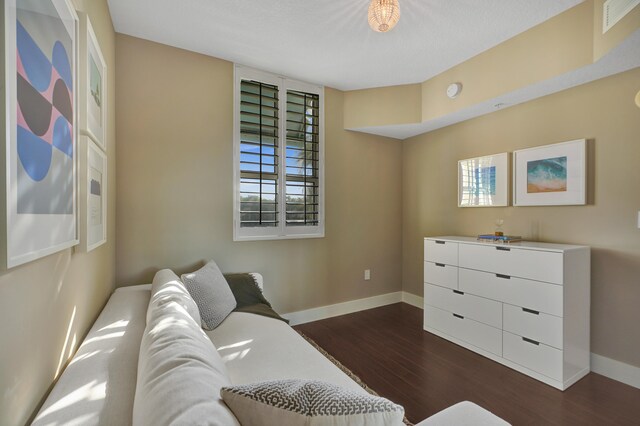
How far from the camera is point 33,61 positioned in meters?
0.79

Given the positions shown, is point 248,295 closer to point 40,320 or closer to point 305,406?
point 40,320

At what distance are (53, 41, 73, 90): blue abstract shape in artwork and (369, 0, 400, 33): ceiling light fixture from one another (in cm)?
146

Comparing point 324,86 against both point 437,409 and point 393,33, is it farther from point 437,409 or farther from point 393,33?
point 437,409

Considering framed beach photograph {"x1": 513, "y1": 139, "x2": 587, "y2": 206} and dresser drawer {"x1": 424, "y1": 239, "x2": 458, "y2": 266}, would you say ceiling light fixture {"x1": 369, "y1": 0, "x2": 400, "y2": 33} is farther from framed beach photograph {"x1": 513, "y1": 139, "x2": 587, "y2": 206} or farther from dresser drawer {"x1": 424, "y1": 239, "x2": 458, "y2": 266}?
dresser drawer {"x1": 424, "y1": 239, "x2": 458, "y2": 266}

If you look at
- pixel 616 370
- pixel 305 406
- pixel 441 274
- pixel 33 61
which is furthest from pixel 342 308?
pixel 33 61

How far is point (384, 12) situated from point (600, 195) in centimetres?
222

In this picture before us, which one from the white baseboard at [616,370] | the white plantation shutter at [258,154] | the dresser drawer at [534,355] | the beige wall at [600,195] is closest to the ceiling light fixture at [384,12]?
the white plantation shutter at [258,154]

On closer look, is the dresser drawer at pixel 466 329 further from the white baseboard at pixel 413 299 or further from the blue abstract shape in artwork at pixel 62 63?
the blue abstract shape in artwork at pixel 62 63

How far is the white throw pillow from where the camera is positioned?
677 mm

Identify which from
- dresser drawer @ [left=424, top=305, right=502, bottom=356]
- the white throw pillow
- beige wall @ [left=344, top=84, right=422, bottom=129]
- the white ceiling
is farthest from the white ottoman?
beige wall @ [left=344, top=84, right=422, bottom=129]

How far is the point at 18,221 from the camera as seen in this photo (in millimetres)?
714

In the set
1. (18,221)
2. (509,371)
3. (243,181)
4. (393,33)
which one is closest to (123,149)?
(243,181)

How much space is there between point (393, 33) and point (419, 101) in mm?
1128

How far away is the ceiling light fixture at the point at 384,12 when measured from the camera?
1.60m
